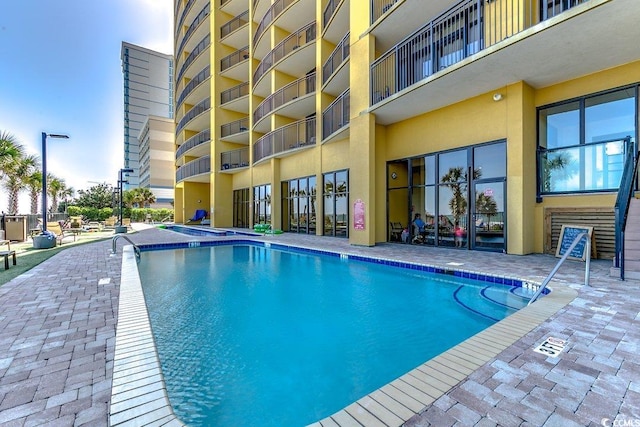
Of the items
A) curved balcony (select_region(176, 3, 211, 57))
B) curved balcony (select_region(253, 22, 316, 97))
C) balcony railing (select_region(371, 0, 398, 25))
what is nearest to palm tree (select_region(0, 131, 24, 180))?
curved balcony (select_region(253, 22, 316, 97))

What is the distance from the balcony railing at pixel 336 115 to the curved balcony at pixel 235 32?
1170cm

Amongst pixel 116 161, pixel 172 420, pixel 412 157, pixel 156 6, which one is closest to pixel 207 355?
pixel 172 420

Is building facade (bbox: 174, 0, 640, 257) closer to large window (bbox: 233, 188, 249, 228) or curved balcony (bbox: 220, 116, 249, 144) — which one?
curved balcony (bbox: 220, 116, 249, 144)

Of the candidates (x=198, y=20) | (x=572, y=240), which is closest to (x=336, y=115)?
(x=572, y=240)

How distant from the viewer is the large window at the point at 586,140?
6898mm

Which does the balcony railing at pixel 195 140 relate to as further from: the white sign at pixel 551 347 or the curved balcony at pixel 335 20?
the white sign at pixel 551 347

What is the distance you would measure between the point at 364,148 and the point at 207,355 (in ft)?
27.6

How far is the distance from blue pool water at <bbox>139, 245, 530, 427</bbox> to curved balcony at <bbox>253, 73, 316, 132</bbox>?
990 centimetres

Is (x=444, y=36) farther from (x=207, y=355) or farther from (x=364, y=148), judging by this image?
(x=207, y=355)

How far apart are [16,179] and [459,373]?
23.2 m

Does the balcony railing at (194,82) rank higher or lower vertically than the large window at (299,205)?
higher

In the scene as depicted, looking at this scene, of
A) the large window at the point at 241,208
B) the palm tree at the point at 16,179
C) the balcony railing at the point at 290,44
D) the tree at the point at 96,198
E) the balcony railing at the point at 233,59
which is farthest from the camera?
the tree at the point at 96,198

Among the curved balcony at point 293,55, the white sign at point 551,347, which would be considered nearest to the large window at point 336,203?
the curved balcony at point 293,55

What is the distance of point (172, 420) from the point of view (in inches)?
71.0
